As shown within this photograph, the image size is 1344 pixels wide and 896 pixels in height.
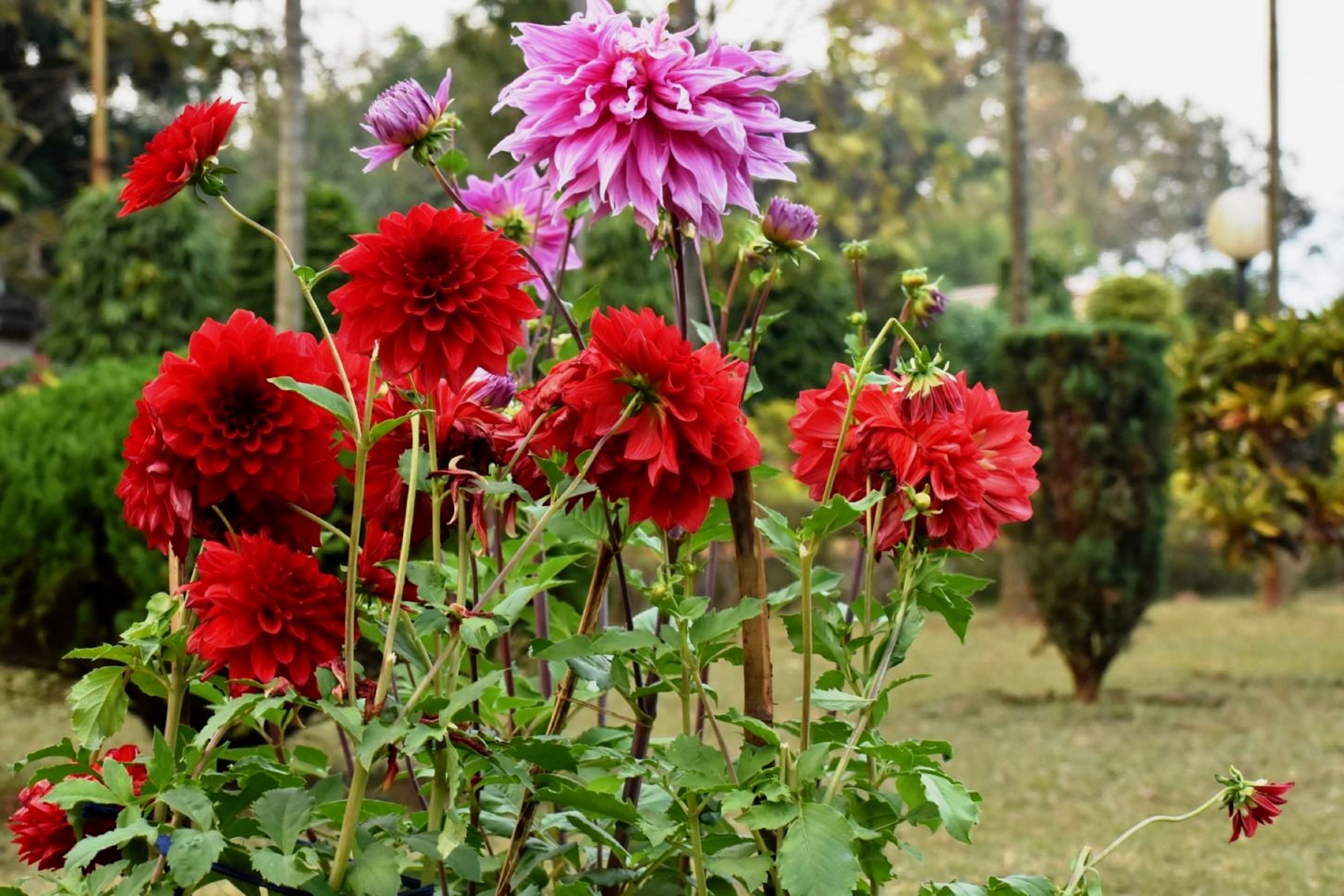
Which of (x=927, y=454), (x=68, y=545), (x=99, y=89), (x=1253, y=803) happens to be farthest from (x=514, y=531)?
(x=99, y=89)

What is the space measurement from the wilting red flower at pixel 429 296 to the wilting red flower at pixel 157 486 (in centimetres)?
16

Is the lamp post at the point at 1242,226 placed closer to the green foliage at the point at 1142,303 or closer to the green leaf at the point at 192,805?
the green foliage at the point at 1142,303

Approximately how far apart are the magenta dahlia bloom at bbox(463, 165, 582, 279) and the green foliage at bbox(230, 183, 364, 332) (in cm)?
802

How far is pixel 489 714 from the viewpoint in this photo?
1369mm

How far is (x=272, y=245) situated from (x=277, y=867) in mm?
9284

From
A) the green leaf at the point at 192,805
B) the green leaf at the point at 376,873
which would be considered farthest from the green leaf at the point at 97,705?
the green leaf at the point at 376,873

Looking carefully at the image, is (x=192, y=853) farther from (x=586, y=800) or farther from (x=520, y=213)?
(x=520, y=213)

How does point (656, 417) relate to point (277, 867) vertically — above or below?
above

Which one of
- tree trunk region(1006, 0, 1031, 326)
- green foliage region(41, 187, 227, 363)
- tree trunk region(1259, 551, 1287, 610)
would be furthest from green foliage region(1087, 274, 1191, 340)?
green foliage region(41, 187, 227, 363)

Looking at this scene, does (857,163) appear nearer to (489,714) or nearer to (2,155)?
(2,155)

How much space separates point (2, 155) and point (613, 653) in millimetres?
12729

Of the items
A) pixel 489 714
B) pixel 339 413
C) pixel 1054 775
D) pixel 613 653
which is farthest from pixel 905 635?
pixel 1054 775

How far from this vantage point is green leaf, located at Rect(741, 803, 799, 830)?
107 cm

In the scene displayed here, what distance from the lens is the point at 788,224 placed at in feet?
4.40
